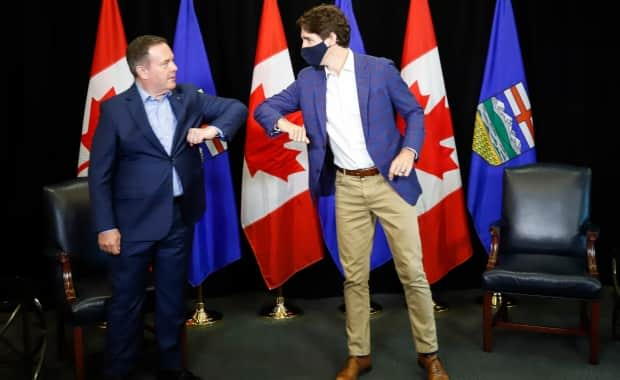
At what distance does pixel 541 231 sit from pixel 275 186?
5.25 ft

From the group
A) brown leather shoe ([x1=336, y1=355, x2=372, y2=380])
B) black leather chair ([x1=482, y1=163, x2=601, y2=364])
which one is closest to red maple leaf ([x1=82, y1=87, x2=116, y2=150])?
brown leather shoe ([x1=336, y1=355, x2=372, y2=380])

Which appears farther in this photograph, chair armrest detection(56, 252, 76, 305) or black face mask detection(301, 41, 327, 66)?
chair armrest detection(56, 252, 76, 305)

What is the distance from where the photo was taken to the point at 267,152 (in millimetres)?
4660

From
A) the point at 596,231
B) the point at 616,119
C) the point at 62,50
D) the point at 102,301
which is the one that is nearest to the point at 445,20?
the point at 616,119

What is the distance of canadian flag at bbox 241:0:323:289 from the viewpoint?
464cm

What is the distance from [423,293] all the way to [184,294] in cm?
115

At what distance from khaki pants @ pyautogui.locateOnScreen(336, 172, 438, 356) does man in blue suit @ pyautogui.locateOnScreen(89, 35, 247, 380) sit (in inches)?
26.4

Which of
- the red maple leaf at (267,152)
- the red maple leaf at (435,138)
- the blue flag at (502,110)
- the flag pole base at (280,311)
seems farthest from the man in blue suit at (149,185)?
the blue flag at (502,110)

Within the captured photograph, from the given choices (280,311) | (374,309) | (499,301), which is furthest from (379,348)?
(499,301)

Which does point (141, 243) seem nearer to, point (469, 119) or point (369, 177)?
point (369, 177)

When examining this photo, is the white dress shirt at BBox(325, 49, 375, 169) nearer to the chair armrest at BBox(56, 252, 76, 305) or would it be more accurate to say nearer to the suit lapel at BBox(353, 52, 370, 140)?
the suit lapel at BBox(353, 52, 370, 140)

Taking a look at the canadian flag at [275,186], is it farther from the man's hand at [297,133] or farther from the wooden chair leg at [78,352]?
the wooden chair leg at [78,352]

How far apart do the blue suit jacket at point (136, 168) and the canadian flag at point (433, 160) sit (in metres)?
1.58

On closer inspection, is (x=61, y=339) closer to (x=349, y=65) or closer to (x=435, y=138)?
(x=349, y=65)
